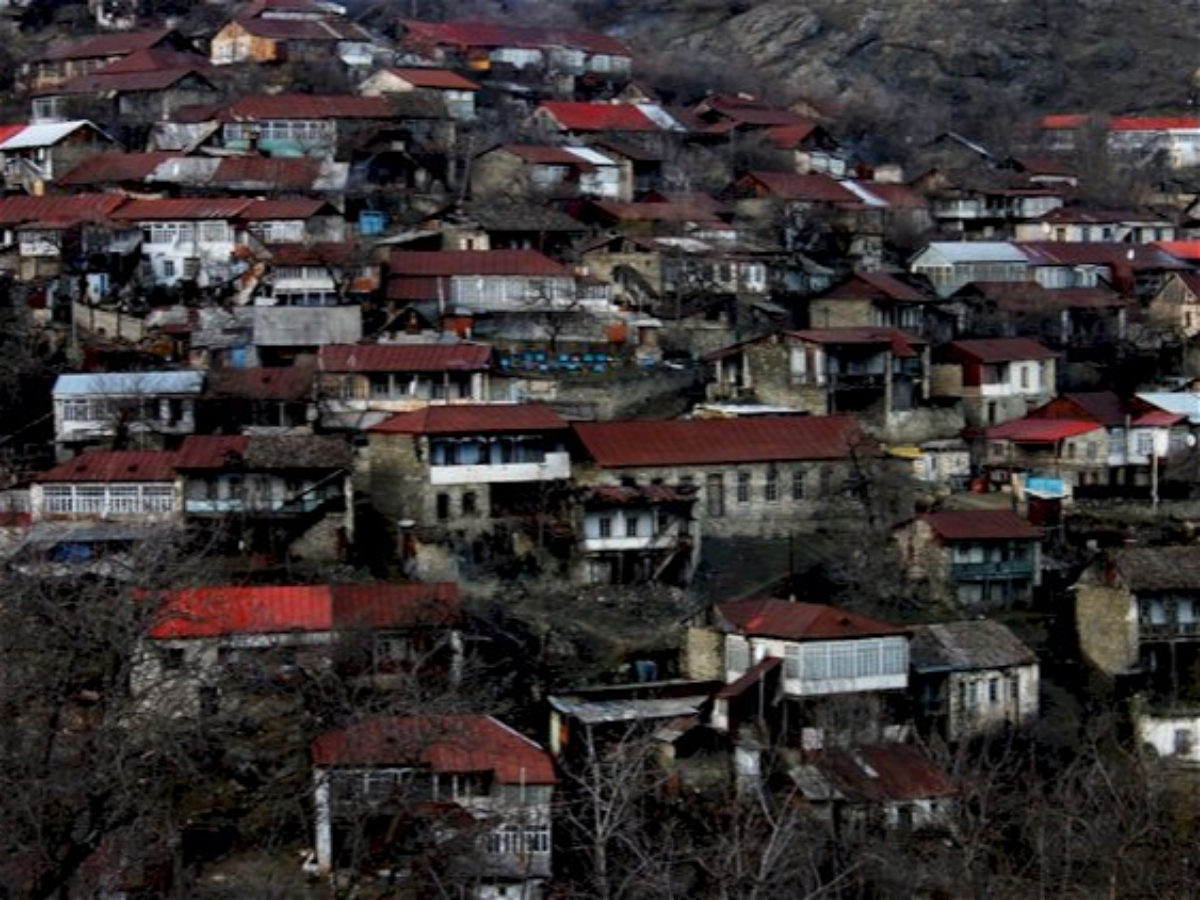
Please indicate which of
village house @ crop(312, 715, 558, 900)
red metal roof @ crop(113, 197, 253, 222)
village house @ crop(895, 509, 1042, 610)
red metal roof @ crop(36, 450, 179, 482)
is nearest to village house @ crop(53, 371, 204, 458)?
red metal roof @ crop(36, 450, 179, 482)

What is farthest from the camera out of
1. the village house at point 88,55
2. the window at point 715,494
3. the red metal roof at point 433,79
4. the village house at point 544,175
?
the village house at point 88,55

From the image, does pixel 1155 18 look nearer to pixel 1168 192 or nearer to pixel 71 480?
pixel 1168 192

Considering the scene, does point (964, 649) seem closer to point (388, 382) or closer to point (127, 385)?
point (388, 382)

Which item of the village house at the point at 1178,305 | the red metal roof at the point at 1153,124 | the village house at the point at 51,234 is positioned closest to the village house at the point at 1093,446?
the village house at the point at 1178,305

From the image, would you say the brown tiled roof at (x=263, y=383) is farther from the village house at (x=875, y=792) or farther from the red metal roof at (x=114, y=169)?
the red metal roof at (x=114, y=169)

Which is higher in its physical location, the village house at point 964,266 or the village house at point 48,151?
the village house at point 48,151

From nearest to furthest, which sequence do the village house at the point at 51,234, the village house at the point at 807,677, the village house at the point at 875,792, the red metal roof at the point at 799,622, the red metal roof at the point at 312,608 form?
the village house at the point at 875,792
the red metal roof at the point at 312,608
the village house at the point at 807,677
the red metal roof at the point at 799,622
the village house at the point at 51,234

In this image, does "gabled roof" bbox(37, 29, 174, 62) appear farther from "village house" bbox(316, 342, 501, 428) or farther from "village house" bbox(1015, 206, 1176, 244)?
"village house" bbox(316, 342, 501, 428)

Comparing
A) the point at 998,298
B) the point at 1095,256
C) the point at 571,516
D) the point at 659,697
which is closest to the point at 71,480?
the point at 571,516
